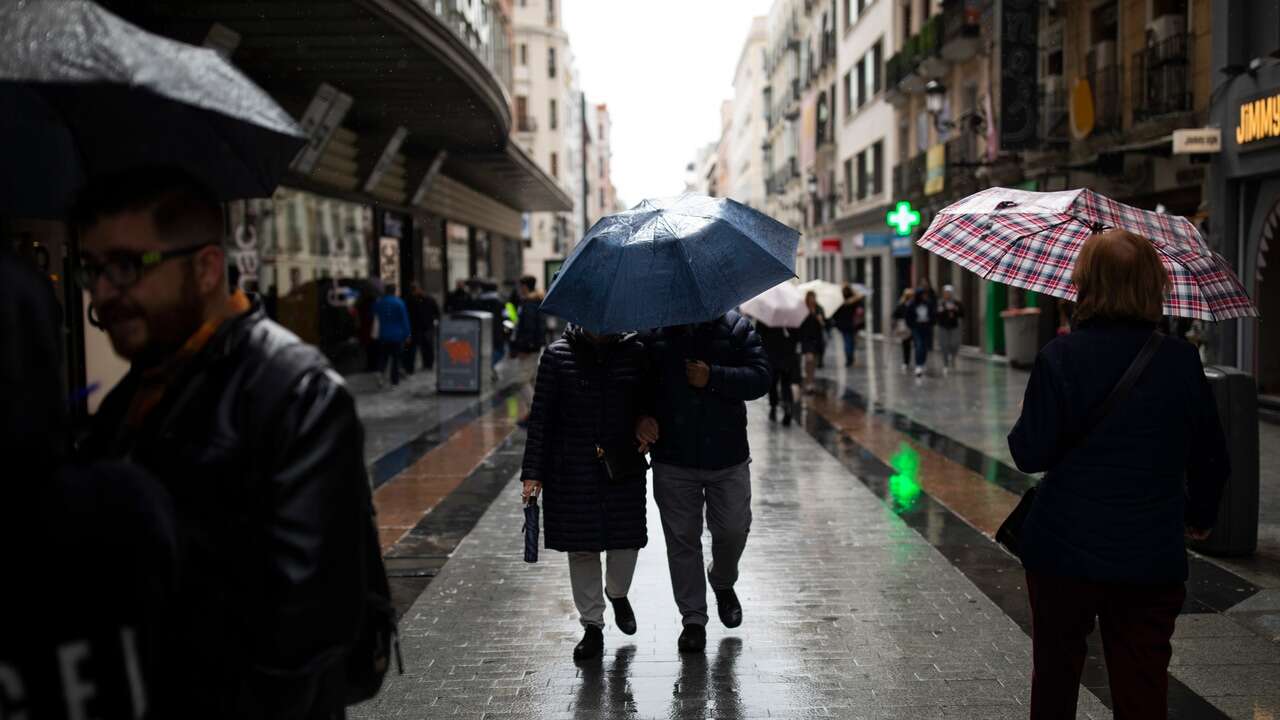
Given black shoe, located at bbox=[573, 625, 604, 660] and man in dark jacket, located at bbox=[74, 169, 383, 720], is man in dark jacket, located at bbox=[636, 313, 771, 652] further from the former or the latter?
man in dark jacket, located at bbox=[74, 169, 383, 720]

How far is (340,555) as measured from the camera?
1.98m

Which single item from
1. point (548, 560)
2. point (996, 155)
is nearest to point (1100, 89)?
point (996, 155)

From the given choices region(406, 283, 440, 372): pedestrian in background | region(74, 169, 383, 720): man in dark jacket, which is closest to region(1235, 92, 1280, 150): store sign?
region(406, 283, 440, 372): pedestrian in background

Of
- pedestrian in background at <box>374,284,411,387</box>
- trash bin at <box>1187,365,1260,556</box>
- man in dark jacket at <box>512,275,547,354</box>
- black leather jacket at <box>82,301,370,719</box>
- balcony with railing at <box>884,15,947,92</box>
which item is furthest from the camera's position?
balcony with railing at <box>884,15,947,92</box>

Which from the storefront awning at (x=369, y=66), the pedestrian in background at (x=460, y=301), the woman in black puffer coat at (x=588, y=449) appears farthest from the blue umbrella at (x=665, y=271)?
the pedestrian in background at (x=460, y=301)

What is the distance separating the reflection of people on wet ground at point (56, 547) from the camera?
1.62 meters

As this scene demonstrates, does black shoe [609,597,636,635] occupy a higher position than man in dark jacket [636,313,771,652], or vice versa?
man in dark jacket [636,313,771,652]

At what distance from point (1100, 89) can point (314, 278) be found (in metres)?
13.6

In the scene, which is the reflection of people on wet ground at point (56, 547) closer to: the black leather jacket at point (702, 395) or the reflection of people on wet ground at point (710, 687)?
the reflection of people on wet ground at point (710, 687)

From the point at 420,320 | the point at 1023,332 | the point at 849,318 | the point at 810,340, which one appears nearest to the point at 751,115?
the point at 849,318

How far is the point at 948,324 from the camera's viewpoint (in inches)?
838

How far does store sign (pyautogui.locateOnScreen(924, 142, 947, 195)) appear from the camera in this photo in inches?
1128

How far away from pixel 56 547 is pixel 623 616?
4.02 m

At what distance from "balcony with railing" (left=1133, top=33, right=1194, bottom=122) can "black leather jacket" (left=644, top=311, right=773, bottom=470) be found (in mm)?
13718
